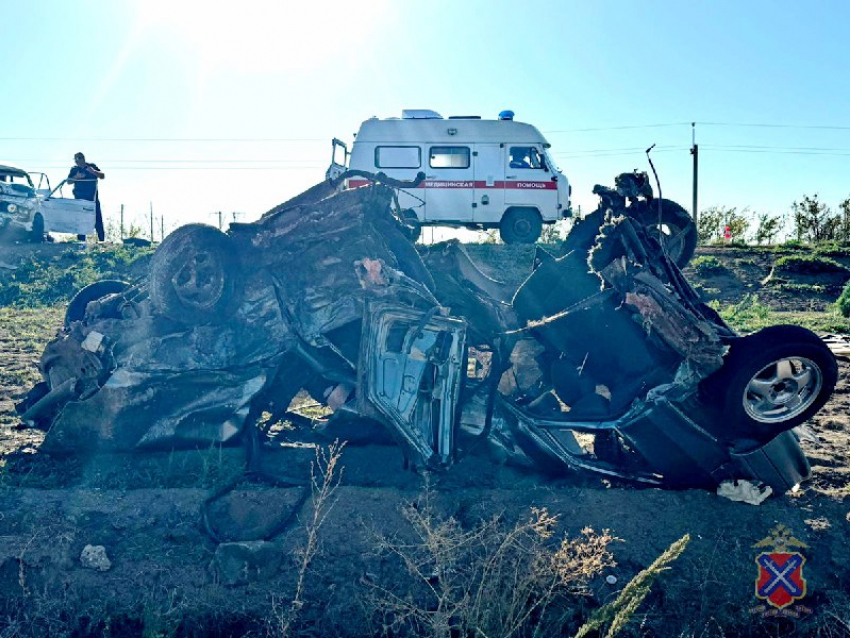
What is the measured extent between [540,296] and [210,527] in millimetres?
3235

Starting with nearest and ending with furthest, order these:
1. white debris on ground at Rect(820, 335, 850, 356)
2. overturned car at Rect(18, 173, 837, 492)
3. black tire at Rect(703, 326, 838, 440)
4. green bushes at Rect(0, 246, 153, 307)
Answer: black tire at Rect(703, 326, 838, 440)
overturned car at Rect(18, 173, 837, 492)
white debris on ground at Rect(820, 335, 850, 356)
green bushes at Rect(0, 246, 153, 307)

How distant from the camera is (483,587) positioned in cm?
302

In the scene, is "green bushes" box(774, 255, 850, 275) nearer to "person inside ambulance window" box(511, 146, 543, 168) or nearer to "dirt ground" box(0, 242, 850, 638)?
"person inside ambulance window" box(511, 146, 543, 168)

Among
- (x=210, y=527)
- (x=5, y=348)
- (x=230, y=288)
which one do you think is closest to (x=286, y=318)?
(x=230, y=288)

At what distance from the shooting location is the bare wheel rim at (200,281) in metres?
A: 4.96

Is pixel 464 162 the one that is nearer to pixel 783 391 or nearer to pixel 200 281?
pixel 200 281

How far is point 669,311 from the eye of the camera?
13.4ft

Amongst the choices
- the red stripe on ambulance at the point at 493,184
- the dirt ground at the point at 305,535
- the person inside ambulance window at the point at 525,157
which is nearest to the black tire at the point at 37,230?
the red stripe on ambulance at the point at 493,184

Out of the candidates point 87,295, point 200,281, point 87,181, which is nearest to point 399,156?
point 87,181

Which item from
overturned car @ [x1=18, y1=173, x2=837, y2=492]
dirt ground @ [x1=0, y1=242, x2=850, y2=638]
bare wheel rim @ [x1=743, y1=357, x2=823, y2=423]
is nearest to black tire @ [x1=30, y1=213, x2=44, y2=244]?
overturned car @ [x1=18, y1=173, x2=837, y2=492]

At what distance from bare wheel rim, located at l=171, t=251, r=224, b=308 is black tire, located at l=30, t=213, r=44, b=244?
14.8 m

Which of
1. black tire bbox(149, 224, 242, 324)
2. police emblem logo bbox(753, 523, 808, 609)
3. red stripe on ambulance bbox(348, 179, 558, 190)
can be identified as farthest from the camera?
red stripe on ambulance bbox(348, 179, 558, 190)

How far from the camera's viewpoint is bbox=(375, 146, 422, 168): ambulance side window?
45.5ft

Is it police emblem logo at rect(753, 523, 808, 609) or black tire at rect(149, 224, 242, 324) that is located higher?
black tire at rect(149, 224, 242, 324)
